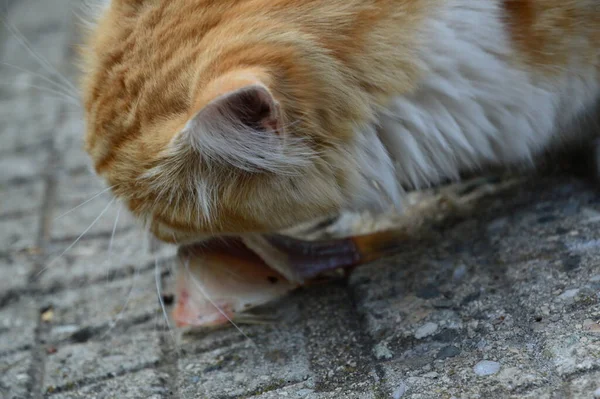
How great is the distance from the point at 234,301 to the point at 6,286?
89 centimetres

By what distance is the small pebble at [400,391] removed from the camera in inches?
63.1

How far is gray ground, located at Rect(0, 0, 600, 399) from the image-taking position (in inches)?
64.1

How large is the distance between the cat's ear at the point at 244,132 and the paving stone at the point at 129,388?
63cm

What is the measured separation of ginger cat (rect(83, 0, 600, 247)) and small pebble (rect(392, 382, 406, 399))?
1.40 ft

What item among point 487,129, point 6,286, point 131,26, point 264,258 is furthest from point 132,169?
point 6,286

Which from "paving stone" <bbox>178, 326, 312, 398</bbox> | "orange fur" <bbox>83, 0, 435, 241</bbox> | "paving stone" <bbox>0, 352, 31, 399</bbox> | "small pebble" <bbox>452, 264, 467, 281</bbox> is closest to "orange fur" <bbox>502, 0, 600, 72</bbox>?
"orange fur" <bbox>83, 0, 435, 241</bbox>

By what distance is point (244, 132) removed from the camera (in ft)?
4.95

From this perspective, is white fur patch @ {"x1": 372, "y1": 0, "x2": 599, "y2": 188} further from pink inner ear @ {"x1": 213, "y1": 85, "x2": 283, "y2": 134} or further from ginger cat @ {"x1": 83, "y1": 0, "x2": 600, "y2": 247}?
pink inner ear @ {"x1": 213, "y1": 85, "x2": 283, "y2": 134}

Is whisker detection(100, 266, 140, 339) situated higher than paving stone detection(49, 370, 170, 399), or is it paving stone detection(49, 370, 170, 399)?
whisker detection(100, 266, 140, 339)

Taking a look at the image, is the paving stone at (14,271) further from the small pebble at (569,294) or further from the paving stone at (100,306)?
the small pebble at (569,294)

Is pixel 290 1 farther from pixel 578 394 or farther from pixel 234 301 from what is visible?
pixel 578 394

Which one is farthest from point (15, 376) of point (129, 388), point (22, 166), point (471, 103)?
point (22, 166)

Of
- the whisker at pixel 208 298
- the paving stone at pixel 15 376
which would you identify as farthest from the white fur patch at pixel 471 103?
the paving stone at pixel 15 376

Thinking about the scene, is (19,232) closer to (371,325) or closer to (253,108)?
(371,325)
